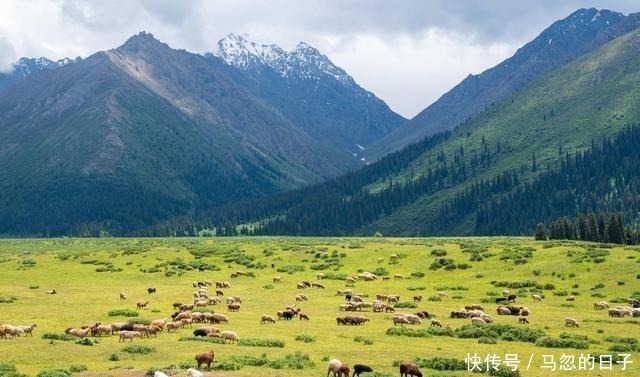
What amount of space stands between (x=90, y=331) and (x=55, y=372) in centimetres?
1432

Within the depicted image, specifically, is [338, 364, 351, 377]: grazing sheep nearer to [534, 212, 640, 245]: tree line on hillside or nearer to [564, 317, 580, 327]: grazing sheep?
[564, 317, 580, 327]: grazing sheep

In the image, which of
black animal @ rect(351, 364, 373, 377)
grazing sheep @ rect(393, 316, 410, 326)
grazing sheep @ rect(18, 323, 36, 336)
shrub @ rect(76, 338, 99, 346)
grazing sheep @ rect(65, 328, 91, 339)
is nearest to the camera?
black animal @ rect(351, 364, 373, 377)

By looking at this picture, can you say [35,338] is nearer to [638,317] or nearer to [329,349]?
[329,349]

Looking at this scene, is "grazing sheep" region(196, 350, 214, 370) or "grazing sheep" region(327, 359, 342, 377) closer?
"grazing sheep" region(327, 359, 342, 377)

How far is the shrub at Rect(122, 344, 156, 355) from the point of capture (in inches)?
1390

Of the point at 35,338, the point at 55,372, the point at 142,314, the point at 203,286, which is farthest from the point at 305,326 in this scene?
the point at 203,286

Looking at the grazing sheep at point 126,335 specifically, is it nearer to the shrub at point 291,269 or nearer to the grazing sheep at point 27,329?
the grazing sheep at point 27,329

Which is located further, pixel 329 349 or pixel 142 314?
pixel 142 314

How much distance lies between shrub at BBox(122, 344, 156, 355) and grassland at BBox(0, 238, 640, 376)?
336mm

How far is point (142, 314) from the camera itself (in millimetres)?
53688

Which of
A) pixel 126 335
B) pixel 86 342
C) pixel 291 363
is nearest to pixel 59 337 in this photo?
pixel 86 342

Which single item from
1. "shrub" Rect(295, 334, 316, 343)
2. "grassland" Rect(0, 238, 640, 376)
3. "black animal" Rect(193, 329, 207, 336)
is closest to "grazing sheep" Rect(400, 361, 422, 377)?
"grassland" Rect(0, 238, 640, 376)

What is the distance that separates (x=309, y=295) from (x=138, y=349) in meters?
37.2

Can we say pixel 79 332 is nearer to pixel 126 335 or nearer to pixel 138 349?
pixel 126 335
